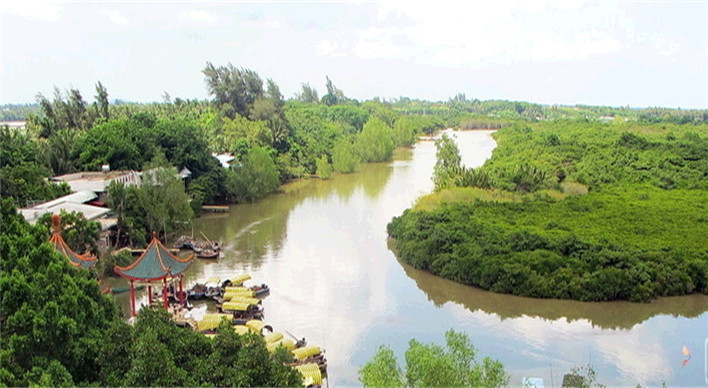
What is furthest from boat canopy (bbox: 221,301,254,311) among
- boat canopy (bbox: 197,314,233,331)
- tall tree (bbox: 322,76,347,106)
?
tall tree (bbox: 322,76,347,106)

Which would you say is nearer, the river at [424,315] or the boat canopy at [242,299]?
the river at [424,315]

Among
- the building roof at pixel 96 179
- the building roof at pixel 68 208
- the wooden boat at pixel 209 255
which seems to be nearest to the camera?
the building roof at pixel 68 208

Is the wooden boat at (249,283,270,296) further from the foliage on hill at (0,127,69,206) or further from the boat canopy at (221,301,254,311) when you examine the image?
the foliage on hill at (0,127,69,206)

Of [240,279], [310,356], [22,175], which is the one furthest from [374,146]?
[310,356]

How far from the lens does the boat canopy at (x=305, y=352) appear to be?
396 inches

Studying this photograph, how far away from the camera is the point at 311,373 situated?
9.51 m

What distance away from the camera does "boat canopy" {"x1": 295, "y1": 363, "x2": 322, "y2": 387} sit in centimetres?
931

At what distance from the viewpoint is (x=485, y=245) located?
14570 millimetres

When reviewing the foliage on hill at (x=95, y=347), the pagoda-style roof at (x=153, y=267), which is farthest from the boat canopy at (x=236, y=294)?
the foliage on hill at (x=95, y=347)

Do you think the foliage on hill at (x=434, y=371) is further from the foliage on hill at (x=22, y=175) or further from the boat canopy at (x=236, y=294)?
the foliage on hill at (x=22, y=175)

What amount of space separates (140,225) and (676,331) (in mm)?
12207

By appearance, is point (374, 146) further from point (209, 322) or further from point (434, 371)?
point (434, 371)

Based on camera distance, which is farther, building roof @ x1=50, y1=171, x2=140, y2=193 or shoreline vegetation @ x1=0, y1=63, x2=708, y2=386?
building roof @ x1=50, y1=171, x2=140, y2=193

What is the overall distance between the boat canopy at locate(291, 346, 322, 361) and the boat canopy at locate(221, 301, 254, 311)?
83.0 inches
